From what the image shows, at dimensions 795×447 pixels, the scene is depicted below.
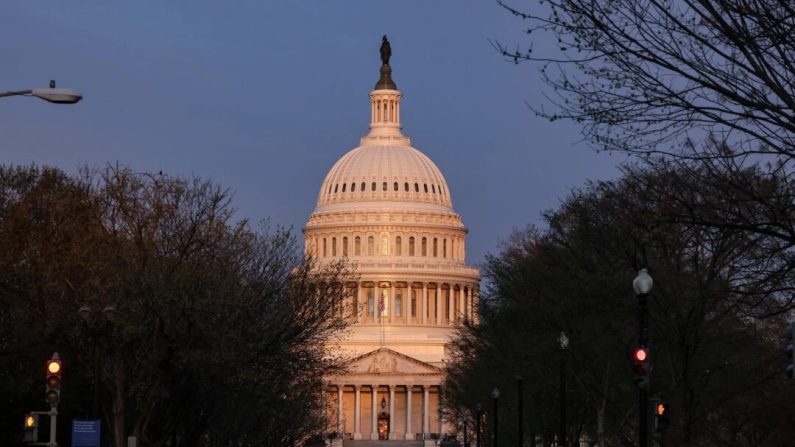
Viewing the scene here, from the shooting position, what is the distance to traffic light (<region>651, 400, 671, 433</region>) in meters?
40.9

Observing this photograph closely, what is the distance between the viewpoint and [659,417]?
41.2 meters

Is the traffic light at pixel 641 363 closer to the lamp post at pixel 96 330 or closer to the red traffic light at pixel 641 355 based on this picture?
the red traffic light at pixel 641 355

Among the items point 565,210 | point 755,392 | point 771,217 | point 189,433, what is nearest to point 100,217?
point 189,433

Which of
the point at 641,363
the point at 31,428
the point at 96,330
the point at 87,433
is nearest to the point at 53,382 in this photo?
the point at 31,428

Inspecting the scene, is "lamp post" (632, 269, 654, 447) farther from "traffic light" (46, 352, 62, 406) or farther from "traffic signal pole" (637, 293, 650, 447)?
"traffic light" (46, 352, 62, 406)

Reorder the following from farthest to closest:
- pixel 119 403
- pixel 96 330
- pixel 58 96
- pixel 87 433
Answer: pixel 119 403, pixel 96 330, pixel 87 433, pixel 58 96

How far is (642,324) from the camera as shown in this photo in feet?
120

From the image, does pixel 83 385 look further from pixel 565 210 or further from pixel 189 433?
pixel 565 210

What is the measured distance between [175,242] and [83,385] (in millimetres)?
7963

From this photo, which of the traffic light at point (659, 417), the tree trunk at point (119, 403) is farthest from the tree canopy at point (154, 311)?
the traffic light at point (659, 417)

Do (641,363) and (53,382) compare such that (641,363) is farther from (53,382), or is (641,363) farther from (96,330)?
(96,330)

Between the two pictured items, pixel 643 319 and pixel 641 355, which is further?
pixel 643 319

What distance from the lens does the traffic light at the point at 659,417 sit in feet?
134

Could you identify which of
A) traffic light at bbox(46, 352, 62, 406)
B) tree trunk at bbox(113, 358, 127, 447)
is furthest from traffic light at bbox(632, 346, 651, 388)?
tree trunk at bbox(113, 358, 127, 447)
